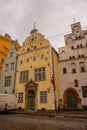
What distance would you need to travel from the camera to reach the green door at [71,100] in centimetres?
1944

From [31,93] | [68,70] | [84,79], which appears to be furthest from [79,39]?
[31,93]

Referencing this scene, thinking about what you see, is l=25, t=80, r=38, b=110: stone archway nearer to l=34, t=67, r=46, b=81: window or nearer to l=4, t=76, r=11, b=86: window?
l=34, t=67, r=46, b=81: window

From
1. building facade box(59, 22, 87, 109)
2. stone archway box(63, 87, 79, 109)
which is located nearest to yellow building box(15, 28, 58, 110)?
building facade box(59, 22, 87, 109)

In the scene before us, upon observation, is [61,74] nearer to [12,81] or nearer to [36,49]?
[36,49]

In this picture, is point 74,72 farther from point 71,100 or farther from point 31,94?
point 31,94

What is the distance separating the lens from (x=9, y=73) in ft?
83.8

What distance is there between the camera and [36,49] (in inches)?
928

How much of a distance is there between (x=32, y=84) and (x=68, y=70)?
729 centimetres

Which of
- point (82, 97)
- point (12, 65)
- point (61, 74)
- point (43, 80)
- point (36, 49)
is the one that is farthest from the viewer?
point (12, 65)

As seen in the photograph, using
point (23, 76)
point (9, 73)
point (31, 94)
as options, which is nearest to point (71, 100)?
point (31, 94)

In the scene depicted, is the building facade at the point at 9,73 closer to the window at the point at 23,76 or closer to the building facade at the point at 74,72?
the window at the point at 23,76

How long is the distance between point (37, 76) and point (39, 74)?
565 mm

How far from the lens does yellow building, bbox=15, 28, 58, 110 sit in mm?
19375

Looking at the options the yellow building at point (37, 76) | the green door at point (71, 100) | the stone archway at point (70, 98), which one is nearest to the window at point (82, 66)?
the stone archway at point (70, 98)
